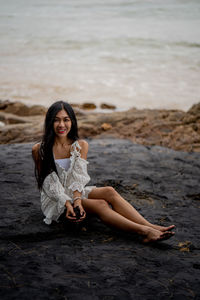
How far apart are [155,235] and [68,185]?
94 centimetres

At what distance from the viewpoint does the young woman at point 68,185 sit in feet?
9.13

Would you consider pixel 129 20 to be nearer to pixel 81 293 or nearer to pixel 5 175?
pixel 5 175

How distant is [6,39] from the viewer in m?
23.1

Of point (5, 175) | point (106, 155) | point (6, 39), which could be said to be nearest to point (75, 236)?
point (5, 175)

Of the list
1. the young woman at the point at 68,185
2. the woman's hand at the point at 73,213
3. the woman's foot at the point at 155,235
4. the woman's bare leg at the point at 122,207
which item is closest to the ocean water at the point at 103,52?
the young woman at the point at 68,185

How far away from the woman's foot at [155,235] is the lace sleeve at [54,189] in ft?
2.42

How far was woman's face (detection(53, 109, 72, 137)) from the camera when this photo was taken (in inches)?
115

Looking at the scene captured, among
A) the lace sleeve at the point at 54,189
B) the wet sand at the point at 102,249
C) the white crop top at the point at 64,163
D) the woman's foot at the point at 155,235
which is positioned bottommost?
the wet sand at the point at 102,249

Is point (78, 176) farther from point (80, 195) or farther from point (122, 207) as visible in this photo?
point (122, 207)

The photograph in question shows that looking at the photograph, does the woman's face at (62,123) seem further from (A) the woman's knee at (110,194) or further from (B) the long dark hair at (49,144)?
(A) the woman's knee at (110,194)

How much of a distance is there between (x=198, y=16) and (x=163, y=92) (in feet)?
60.0

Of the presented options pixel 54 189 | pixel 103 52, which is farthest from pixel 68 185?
pixel 103 52

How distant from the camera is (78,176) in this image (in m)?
2.97

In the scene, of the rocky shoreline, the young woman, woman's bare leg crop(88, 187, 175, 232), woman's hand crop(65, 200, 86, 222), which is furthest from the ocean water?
woman's hand crop(65, 200, 86, 222)
